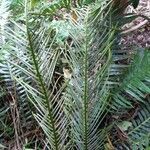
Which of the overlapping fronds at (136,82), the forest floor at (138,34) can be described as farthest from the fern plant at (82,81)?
the forest floor at (138,34)

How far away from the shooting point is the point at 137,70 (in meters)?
1.97

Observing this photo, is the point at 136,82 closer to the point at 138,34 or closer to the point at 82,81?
the point at 82,81

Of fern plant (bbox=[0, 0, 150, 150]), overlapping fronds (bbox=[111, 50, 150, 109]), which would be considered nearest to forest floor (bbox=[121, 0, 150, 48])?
fern plant (bbox=[0, 0, 150, 150])

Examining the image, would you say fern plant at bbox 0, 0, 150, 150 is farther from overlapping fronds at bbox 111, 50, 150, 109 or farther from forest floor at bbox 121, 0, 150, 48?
forest floor at bbox 121, 0, 150, 48

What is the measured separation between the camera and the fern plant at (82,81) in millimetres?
1606

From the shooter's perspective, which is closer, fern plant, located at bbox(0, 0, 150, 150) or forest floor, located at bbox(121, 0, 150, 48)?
fern plant, located at bbox(0, 0, 150, 150)

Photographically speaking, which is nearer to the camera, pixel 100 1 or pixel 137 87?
pixel 100 1

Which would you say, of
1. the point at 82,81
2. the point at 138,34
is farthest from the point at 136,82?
the point at 138,34

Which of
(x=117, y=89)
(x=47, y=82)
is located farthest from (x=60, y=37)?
(x=47, y=82)

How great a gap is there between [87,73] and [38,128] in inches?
23.1

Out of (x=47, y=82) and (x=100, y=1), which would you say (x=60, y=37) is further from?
(x=47, y=82)

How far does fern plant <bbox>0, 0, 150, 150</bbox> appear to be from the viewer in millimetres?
1606

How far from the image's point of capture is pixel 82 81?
169 centimetres

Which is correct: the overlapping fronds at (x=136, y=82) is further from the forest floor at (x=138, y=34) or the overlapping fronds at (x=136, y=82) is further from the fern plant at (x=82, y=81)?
the forest floor at (x=138, y=34)
